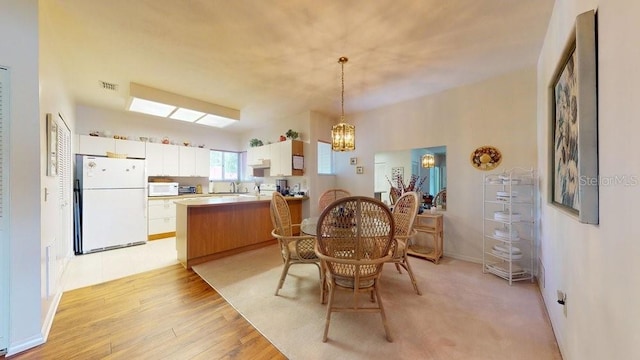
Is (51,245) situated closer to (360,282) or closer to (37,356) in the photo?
(37,356)

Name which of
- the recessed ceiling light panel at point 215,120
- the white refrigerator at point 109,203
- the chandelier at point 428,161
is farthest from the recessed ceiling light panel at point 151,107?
the chandelier at point 428,161

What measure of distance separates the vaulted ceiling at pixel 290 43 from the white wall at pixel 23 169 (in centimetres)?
23

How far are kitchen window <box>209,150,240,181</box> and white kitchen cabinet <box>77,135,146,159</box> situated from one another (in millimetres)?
1564

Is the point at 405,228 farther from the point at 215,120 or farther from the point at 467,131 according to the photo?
the point at 215,120

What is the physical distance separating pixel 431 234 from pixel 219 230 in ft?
10.6

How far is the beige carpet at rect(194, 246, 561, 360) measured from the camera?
159 cm

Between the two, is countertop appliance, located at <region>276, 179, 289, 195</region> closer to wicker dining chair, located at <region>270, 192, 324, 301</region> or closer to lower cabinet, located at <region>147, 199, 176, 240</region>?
lower cabinet, located at <region>147, 199, 176, 240</region>

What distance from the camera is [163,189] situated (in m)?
4.80

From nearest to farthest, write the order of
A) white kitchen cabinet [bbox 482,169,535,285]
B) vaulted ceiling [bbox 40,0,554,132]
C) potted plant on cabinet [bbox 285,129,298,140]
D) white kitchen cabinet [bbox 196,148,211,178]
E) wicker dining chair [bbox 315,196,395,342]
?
wicker dining chair [bbox 315,196,395,342]
vaulted ceiling [bbox 40,0,554,132]
white kitchen cabinet [bbox 482,169,535,285]
potted plant on cabinet [bbox 285,129,298,140]
white kitchen cabinet [bbox 196,148,211,178]

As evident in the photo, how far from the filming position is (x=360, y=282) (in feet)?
5.75

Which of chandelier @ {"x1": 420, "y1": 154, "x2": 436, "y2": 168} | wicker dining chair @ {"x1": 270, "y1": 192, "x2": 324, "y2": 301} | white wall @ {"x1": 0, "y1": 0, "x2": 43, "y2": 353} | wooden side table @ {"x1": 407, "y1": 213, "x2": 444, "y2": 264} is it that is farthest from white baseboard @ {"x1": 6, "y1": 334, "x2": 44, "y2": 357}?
chandelier @ {"x1": 420, "y1": 154, "x2": 436, "y2": 168}

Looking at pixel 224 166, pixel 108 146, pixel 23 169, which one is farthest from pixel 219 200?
pixel 224 166

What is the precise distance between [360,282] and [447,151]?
8.91ft

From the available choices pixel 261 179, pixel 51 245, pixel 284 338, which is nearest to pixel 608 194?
pixel 284 338
